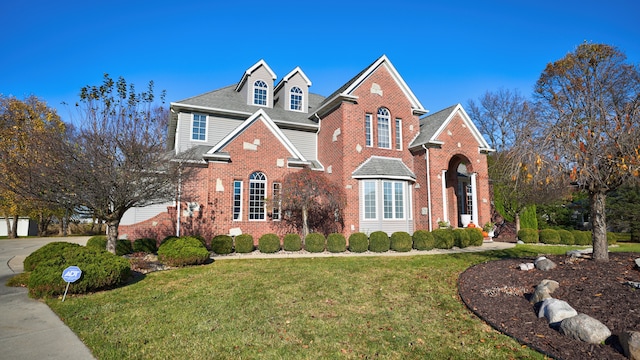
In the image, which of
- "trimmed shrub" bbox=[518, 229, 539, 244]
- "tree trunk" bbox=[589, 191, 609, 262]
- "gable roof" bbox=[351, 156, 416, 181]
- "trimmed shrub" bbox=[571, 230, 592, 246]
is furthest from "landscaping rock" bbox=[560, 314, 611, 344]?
"trimmed shrub" bbox=[571, 230, 592, 246]

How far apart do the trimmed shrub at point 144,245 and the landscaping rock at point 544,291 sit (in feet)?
46.1

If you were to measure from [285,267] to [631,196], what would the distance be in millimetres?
26283

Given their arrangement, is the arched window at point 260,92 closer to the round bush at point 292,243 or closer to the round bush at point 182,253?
the round bush at point 292,243

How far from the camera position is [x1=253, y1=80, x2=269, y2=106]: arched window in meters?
22.1

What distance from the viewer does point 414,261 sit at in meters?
12.2

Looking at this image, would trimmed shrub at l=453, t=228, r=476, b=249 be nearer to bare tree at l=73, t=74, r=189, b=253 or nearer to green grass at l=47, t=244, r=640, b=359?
green grass at l=47, t=244, r=640, b=359

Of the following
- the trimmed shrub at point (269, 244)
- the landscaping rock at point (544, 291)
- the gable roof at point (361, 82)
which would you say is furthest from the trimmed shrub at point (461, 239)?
the landscaping rock at point (544, 291)

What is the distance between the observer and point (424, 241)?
52.2 feet

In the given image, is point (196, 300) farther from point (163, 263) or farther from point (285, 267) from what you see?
point (163, 263)

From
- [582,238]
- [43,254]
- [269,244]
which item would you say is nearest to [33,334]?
[43,254]

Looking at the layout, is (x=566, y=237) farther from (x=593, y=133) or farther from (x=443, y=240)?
(x=593, y=133)

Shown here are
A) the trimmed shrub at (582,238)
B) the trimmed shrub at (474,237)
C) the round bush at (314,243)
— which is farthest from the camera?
the trimmed shrub at (582,238)

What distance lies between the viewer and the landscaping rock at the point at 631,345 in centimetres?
436

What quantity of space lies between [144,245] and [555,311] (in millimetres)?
14564
